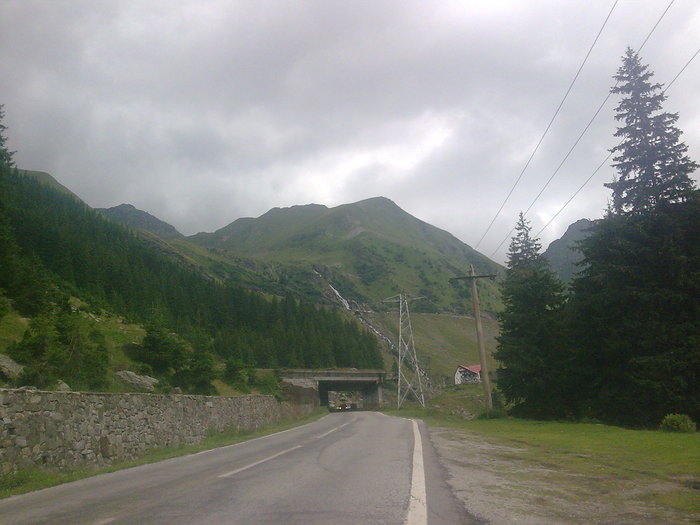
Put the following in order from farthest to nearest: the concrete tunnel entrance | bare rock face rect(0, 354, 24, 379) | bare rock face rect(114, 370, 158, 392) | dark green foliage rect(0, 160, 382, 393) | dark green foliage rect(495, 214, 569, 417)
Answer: the concrete tunnel entrance < dark green foliage rect(495, 214, 569, 417) < dark green foliage rect(0, 160, 382, 393) < bare rock face rect(114, 370, 158, 392) < bare rock face rect(0, 354, 24, 379)

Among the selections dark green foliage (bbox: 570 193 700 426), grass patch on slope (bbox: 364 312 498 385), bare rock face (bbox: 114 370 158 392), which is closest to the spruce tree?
dark green foliage (bbox: 570 193 700 426)

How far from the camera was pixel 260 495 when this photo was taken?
25.2 feet

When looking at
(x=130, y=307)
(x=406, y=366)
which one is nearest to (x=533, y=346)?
(x=130, y=307)

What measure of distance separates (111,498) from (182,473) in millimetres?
2892

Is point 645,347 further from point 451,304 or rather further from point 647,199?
point 451,304

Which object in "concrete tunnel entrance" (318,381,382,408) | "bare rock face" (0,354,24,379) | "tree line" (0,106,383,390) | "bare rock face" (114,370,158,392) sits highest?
"tree line" (0,106,383,390)

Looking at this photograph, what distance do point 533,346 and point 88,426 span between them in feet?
75.5

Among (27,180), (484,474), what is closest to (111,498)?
(484,474)

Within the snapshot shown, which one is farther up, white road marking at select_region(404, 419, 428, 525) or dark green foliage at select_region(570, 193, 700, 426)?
dark green foliage at select_region(570, 193, 700, 426)

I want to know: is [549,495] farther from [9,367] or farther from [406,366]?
[406,366]

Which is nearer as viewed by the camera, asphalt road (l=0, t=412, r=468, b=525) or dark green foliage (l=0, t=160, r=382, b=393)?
asphalt road (l=0, t=412, r=468, b=525)

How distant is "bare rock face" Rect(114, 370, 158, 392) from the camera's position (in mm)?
21875

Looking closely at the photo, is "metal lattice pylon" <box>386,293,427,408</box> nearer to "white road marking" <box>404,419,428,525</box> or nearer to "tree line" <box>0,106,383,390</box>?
"tree line" <box>0,106,383,390</box>

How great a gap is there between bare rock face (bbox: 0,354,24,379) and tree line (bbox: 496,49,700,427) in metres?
23.4
